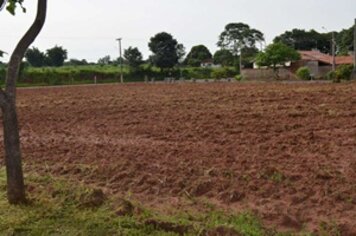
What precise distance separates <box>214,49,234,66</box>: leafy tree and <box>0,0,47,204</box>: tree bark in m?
57.3

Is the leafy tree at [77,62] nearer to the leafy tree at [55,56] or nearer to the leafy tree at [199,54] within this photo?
the leafy tree at [55,56]

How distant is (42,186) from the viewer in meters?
5.23

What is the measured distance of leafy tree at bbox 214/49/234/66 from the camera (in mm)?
62812

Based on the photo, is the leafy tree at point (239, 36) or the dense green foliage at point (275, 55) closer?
the dense green foliage at point (275, 55)

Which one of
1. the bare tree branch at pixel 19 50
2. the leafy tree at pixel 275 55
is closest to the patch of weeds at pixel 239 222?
the bare tree branch at pixel 19 50

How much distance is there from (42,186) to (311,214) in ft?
9.42

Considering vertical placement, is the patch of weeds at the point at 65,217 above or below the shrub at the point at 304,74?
below

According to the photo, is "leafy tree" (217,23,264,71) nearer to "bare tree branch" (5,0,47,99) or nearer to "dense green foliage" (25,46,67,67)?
"dense green foliage" (25,46,67,67)

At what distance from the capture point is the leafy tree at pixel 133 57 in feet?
182

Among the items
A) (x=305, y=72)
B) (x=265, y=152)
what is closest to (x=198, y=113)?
(x=265, y=152)

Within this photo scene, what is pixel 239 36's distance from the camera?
67.1 metres

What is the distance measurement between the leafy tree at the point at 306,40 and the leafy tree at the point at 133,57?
879 inches

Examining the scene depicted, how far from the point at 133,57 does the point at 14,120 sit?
51909mm

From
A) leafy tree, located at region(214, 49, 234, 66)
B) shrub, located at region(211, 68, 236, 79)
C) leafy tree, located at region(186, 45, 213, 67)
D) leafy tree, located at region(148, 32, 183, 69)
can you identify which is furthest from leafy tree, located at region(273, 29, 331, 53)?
shrub, located at region(211, 68, 236, 79)
